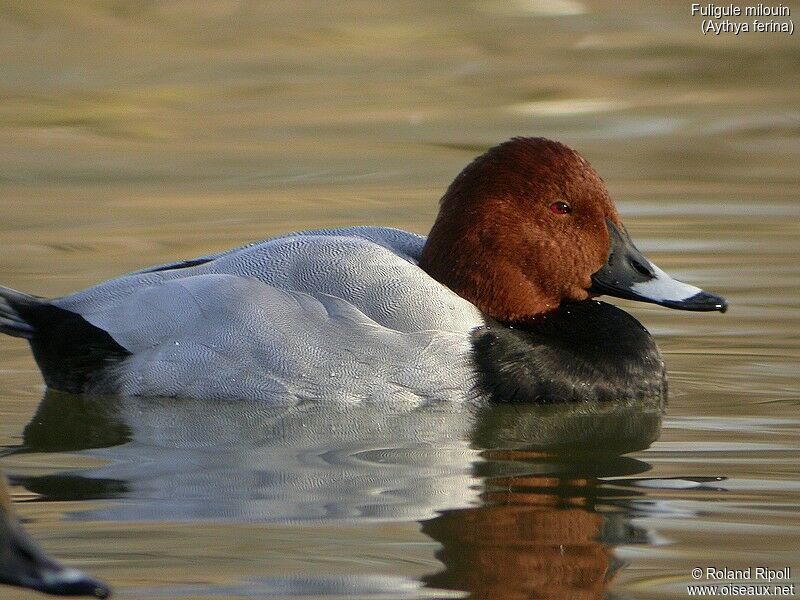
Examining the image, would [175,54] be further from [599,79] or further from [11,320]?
[11,320]

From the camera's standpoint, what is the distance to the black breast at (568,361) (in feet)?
19.5

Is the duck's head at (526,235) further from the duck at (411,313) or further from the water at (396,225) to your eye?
the water at (396,225)

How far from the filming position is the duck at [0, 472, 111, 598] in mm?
3184

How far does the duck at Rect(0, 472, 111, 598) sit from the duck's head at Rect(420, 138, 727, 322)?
122 inches

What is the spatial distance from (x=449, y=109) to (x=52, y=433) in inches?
267

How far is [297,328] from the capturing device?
5898mm

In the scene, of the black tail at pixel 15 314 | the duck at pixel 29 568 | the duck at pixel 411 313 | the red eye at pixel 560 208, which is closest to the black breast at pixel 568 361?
the duck at pixel 411 313

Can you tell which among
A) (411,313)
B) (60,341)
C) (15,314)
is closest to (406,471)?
(411,313)

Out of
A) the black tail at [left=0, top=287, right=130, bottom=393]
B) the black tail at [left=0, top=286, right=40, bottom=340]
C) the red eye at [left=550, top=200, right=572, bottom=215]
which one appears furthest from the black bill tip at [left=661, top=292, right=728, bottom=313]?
the black tail at [left=0, top=286, right=40, bottom=340]

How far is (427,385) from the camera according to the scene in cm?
583

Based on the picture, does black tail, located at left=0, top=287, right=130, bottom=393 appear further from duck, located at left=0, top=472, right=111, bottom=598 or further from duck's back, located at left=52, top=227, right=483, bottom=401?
duck, located at left=0, top=472, right=111, bottom=598

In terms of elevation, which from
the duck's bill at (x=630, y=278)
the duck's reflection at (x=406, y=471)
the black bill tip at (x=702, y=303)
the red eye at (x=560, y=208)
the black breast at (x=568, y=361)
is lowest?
the duck's reflection at (x=406, y=471)

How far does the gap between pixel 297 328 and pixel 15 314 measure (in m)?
1.16

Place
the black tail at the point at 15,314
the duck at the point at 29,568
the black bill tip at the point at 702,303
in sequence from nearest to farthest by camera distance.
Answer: the duck at the point at 29,568 < the black bill tip at the point at 702,303 < the black tail at the point at 15,314
